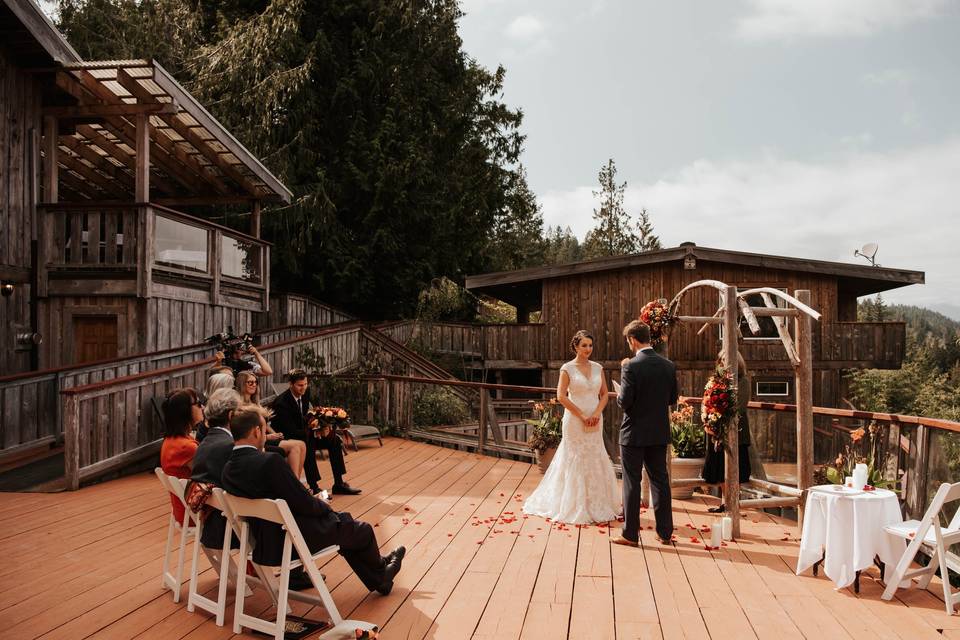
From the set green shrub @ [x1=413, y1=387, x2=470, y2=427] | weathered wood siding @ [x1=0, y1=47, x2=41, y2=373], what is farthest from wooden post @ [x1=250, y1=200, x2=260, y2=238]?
green shrub @ [x1=413, y1=387, x2=470, y2=427]

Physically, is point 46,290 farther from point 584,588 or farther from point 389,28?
point 389,28

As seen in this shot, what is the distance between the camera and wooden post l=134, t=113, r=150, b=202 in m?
12.5

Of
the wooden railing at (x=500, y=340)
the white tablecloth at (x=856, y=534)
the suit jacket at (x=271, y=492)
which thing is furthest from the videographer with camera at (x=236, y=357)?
the wooden railing at (x=500, y=340)

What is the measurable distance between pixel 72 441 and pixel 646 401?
6.56m

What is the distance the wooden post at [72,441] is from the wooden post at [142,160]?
5.16 meters

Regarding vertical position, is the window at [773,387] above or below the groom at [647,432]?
below

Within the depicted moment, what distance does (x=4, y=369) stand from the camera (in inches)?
460

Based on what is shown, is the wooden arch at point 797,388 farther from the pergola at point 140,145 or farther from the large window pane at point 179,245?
the pergola at point 140,145

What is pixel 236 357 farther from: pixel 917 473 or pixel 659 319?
pixel 917 473

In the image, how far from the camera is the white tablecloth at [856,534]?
5168 mm

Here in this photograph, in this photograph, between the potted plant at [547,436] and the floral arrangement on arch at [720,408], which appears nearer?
the floral arrangement on arch at [720,408]

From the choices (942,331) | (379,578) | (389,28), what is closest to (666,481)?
(379,578)

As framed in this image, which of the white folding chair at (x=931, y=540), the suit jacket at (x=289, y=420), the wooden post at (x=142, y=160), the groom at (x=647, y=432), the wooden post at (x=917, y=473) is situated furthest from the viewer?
the wooden post at (x=142, y=160)

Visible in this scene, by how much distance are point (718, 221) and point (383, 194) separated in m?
84.3
